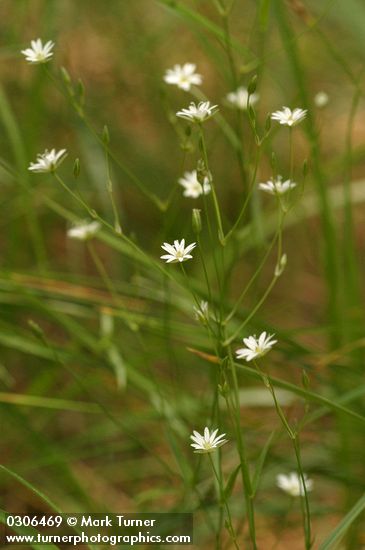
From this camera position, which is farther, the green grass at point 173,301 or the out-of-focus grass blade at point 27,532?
the green grass at point 173,301

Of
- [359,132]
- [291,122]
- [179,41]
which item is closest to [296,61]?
[291,122]

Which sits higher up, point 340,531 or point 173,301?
point 173,301

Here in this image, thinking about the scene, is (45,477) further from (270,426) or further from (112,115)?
(112,115)

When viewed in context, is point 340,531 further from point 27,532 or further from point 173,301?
point 173,301

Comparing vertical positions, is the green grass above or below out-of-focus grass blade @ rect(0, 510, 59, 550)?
above

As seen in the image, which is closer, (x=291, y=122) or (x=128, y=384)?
(x=291, y=122)

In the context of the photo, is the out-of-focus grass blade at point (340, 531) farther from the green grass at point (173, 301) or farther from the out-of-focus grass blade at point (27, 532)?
the out-of-focus grass blade at point (27, 532)

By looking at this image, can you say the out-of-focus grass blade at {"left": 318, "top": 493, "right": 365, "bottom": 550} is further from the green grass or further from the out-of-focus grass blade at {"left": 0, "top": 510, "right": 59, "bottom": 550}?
the out-of-focus grass blade at {"left": 0, "top": 510, "right": 59, "bottom": 550}

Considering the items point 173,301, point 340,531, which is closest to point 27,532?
point 340,531

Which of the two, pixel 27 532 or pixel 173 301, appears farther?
pixel 173 301

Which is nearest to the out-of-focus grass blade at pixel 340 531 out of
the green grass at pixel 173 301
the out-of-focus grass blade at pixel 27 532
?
the green grass at pixel 173 301

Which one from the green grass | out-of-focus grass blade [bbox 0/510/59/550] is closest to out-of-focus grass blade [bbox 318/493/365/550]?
the green grass
